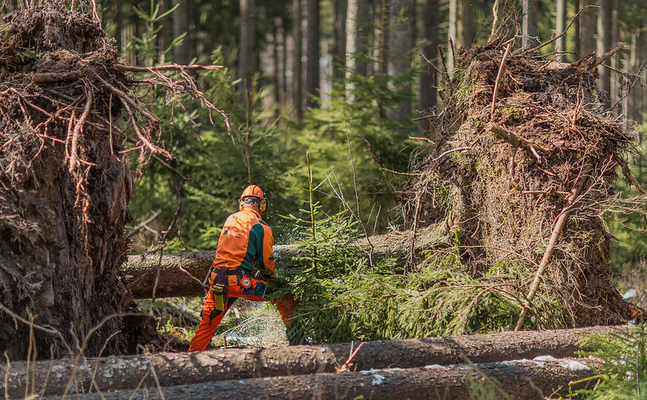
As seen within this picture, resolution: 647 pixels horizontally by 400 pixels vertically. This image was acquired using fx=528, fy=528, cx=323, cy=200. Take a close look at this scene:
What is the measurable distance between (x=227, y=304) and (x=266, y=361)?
193cm

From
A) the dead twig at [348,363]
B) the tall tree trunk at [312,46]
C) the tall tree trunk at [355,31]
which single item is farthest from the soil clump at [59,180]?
the tall tree trunk at [312,46]

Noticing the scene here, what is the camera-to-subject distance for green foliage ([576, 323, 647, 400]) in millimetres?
3682

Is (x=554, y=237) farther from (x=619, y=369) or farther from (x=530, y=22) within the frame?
(x=530, y=22)

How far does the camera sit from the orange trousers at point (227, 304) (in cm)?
572

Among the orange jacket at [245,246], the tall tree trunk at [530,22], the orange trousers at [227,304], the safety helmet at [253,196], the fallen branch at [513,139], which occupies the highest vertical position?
the tall tree trunk at [530,22]

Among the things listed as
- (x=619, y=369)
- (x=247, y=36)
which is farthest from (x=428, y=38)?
(x=619, y=369)

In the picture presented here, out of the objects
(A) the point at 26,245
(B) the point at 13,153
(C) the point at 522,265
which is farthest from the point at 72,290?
(C) the point at 522,265

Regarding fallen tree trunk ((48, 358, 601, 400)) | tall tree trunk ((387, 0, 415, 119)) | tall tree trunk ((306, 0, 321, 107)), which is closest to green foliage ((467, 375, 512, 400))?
fallen tree trunk ((48, 358, 601, 400))

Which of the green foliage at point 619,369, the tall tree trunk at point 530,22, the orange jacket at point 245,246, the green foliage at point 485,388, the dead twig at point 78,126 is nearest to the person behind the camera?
the green foliage at point 485,388

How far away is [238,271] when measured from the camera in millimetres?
5832

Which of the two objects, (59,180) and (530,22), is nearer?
(59,180)

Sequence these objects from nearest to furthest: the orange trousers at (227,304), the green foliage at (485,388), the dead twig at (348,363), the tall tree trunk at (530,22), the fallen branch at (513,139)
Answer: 1. the green foliage at (485,388)
2. the dead twig at (348,363)
3. the fallen branch at (513,139)
4. the orange trousers at (227,304)
5. the tall tree trunk at (530,22)

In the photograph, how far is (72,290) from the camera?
14.4ft

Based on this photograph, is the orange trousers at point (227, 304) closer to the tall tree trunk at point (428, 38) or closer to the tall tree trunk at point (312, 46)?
the tall tree trunk at point (428, 38)
